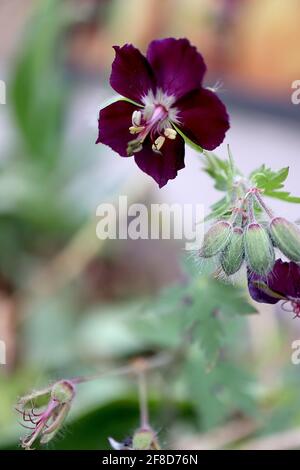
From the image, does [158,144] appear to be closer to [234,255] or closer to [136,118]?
[136,118]

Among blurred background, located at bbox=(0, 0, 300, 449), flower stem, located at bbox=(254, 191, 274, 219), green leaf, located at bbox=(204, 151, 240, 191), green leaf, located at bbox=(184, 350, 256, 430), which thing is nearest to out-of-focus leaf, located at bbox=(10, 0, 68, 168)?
blurred background, located at bbox=(0, 0, 300, 449)

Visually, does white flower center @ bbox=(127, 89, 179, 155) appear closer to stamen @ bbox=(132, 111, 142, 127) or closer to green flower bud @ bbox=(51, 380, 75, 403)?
stamen @ bbox=(132, 111, 142, 127)

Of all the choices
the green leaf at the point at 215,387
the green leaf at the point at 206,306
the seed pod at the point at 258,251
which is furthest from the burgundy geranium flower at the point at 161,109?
the green leaf at the point at 215,387

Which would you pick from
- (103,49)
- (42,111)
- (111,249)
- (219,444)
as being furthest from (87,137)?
(219,444)

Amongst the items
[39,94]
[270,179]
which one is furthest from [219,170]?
[39,94]

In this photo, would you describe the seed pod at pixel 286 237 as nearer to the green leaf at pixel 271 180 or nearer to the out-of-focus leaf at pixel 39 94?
the green leaf at pixel 271 180

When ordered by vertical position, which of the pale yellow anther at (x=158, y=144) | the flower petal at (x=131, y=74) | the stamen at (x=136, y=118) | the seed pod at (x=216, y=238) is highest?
the flower petal at (x=131, y=74)
